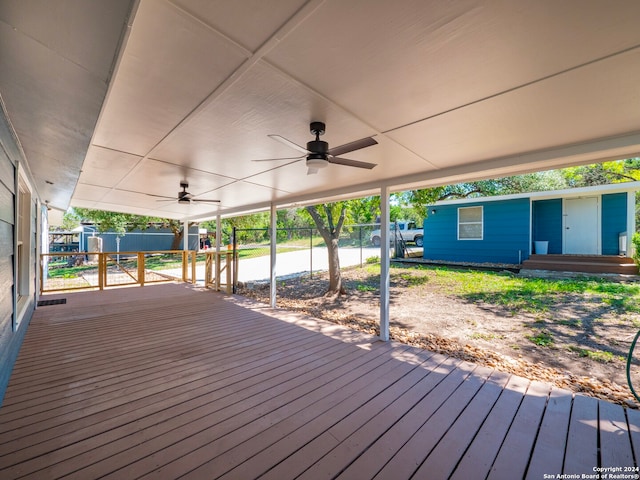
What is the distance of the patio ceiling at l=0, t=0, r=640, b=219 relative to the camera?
1077mm

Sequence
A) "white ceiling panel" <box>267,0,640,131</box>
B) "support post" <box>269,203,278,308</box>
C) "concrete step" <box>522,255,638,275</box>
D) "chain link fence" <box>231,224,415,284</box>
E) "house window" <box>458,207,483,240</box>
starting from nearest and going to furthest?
"white ceiling panel" <box>267,0,640,131</box>
"support post" <box>269,203,278,308</box>
"concrete step" <box>522,255,638,275</box>
"chain link fence" <box>231,224,415,284</box>
"house window" <box>458,207,483,240</box>


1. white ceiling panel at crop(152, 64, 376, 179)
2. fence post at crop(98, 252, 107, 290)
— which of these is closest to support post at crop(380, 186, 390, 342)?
white ceiling panel at crop(152, 64, 376, 179)

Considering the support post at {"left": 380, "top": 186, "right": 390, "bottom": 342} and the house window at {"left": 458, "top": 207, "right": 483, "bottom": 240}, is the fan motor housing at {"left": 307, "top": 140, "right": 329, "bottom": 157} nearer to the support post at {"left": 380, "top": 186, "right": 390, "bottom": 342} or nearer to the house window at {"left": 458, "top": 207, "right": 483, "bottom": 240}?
the support post at {"left": 380, "top": 186, "right": 390, "bottom": 342}

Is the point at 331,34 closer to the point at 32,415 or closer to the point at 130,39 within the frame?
the point at 130,39

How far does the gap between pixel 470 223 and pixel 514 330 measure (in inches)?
274

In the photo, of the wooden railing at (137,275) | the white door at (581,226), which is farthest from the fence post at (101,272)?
the white door at (581,226)

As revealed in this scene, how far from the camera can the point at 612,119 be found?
180 centimetres

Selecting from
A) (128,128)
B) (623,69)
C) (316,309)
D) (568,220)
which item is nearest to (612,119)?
(623,69)

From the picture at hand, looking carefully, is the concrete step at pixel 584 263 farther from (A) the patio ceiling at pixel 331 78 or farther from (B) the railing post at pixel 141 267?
(B) the railing post at pixel 141 267

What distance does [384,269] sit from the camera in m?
3.68

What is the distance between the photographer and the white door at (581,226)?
328 inches

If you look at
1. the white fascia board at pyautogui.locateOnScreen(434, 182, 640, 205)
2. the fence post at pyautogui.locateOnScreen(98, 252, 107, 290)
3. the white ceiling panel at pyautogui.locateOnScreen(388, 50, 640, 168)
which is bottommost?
the fence post at pyautogui.locateOnScreen(98, 252, 107, 290)

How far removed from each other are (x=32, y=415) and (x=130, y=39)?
8.37 ft

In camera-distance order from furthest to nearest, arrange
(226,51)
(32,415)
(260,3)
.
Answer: (32,415) → (226,51) → (260,3)
